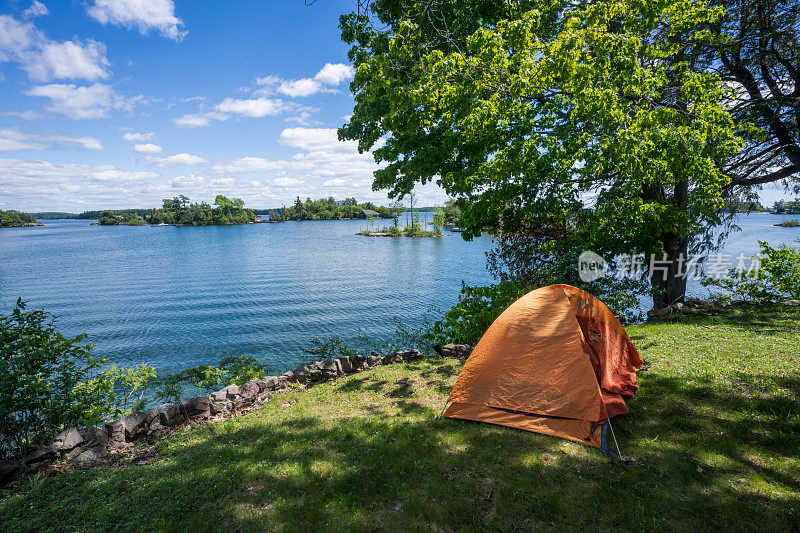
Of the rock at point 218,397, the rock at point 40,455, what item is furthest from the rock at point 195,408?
the rock at point 40,455

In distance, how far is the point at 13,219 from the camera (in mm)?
138000

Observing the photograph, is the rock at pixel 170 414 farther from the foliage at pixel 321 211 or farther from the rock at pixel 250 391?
the foliage at pixel 321 211

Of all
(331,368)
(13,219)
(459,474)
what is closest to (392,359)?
(331,368)

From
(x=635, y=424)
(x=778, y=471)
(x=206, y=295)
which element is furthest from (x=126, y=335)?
(x=778, y=471)

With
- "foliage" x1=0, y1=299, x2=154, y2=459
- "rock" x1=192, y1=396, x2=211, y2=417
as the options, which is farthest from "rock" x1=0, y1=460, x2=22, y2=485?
"rock" x1=192, y1=396, x2=211, y2=417

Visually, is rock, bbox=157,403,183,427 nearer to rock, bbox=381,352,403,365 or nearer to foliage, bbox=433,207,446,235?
rock, bbox=381,352,403,365

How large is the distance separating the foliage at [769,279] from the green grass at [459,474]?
7973mm

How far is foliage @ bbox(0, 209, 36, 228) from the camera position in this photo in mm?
126825

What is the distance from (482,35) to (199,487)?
448 inches

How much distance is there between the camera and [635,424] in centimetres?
574

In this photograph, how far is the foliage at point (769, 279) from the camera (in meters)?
12.5

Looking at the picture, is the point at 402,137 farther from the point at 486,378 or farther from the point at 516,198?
the point at 486,378

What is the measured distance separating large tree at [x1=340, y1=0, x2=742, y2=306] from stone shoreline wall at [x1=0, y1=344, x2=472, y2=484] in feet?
19.9

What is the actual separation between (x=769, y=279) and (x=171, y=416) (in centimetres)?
2005
